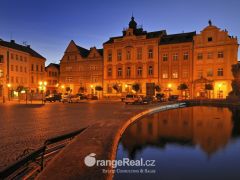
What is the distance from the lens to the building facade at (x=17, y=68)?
167 feet

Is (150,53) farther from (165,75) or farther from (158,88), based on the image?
(158,88)

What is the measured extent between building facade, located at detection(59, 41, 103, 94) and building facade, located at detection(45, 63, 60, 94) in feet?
14.7

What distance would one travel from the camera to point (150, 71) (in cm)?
5056

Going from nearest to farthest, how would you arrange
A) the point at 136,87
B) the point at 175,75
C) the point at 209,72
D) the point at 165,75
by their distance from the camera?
the point at 209,72
the point at 136,87
the point at 175,75
the point at 165,75

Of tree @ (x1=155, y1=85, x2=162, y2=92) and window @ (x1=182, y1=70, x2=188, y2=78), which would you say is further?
window @ (x1=182, y1=70, x2=188, y2=78)

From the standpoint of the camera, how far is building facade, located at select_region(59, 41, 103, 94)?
189 feet

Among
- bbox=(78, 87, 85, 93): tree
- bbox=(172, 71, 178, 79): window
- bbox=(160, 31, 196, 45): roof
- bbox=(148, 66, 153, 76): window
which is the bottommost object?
bbox=(78, 87, 85, 93): tree

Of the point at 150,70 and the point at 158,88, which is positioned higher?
the point at 150,70

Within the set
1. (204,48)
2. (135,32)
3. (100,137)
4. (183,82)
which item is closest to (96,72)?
(135,32)

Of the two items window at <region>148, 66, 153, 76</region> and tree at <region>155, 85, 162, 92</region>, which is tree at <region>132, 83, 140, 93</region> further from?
window at <region>148, 66, 153, 76</region>

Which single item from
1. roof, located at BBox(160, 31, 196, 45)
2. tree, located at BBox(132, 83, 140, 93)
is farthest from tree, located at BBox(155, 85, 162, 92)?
roof, located at BBox(160, 31, 196, 45)

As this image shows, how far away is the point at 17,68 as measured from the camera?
5531 centimetres

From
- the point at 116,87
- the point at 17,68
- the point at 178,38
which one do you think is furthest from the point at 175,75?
the point at 17,68

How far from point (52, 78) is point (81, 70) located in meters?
13.3
